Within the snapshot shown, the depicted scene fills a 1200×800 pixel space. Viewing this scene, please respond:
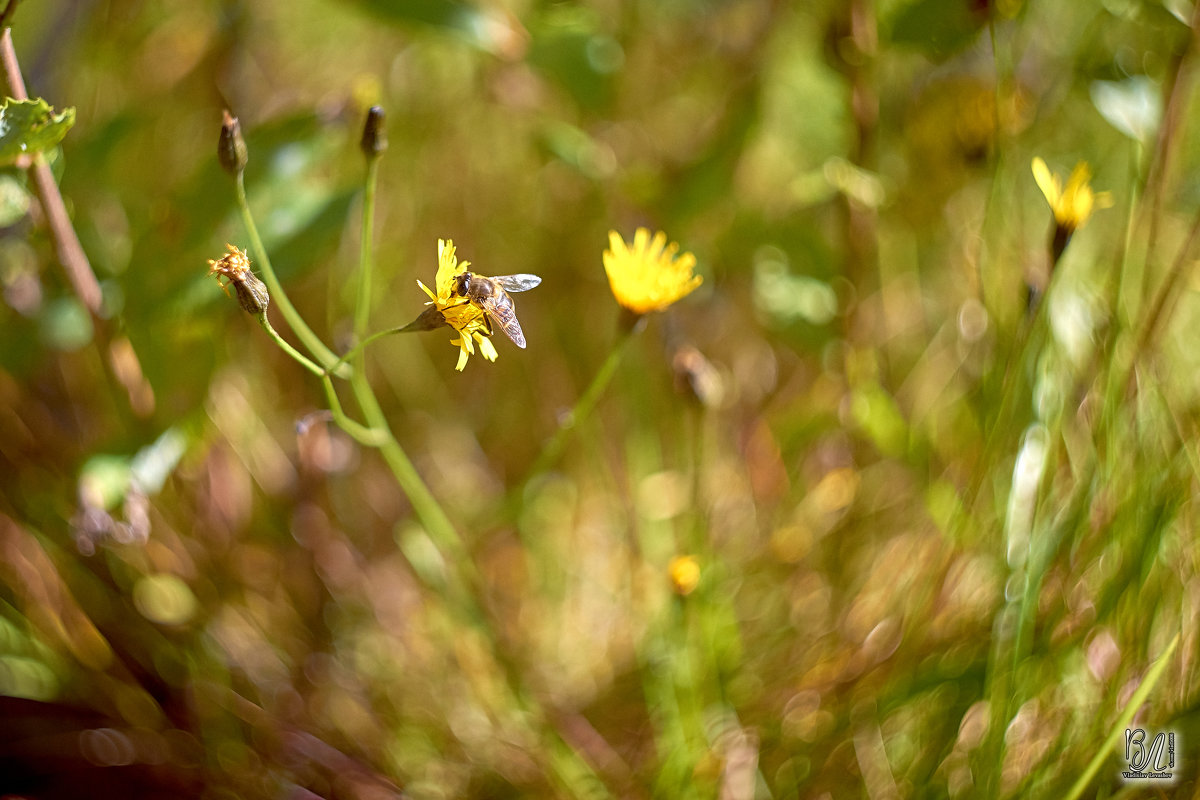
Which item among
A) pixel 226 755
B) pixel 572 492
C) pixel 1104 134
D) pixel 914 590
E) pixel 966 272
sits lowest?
pixel 226 755

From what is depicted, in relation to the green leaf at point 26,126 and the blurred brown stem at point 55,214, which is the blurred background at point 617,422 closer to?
the blurred brown stem at point 55,214

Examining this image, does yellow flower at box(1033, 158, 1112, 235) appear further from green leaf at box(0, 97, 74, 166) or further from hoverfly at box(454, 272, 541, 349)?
green leaf at box(0, 97, 74, 166)

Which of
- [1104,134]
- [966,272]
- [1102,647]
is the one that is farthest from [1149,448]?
[1104,134]

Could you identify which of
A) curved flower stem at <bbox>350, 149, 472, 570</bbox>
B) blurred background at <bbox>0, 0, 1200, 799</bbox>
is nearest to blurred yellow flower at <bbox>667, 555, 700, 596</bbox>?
blurred background at <bbox>0, 0, 1200, 799</bbox>

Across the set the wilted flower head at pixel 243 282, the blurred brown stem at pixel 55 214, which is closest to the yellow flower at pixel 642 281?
the wilted flower head at pixel 243 282

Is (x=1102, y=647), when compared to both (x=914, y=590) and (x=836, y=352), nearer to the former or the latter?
(x=914, y=590)
